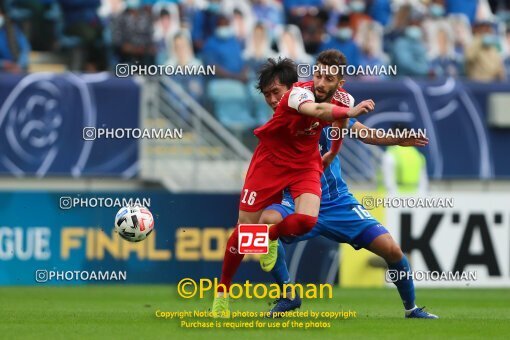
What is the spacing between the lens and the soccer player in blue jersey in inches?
452

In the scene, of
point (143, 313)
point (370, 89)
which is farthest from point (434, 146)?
point (143, 313)

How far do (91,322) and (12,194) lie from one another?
242 inches

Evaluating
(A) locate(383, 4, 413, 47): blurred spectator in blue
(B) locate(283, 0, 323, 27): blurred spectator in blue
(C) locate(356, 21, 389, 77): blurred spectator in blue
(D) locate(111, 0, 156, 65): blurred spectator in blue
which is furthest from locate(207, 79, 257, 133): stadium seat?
(A) locate(383, 4, 413, 47): blurred spectator in blue

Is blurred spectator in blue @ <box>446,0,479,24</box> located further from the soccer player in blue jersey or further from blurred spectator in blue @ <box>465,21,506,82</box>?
the soccer player in blue jersey

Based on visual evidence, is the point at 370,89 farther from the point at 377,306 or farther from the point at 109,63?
the point at 377,306

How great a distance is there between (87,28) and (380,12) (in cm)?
591

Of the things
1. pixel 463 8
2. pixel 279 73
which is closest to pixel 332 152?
pixel 279 73

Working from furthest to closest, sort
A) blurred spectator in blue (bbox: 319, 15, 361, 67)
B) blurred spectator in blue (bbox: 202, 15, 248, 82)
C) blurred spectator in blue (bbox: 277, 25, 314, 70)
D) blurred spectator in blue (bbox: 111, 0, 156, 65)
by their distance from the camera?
blurred spectator in blue (bbox: 319, 15, 361, 67) < blurred spectator in blue (bbox: 277, 25, 314, 70) < blurred spectator in blue (bbox: 202, 15, 248, 82) < blurred spectator in blue (bbox: 111, 0, 156, 65)

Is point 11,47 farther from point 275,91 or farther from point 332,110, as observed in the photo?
point 332,110

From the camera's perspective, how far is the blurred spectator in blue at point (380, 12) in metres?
23.3

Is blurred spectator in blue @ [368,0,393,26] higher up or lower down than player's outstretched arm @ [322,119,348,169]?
higher up

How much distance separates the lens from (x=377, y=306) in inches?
540

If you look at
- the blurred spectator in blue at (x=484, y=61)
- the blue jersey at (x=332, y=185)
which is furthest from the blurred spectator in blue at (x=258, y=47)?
the blue jersey at (x=332, y=185)

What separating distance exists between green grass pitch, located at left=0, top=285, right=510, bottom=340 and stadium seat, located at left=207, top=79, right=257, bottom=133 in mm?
3065
